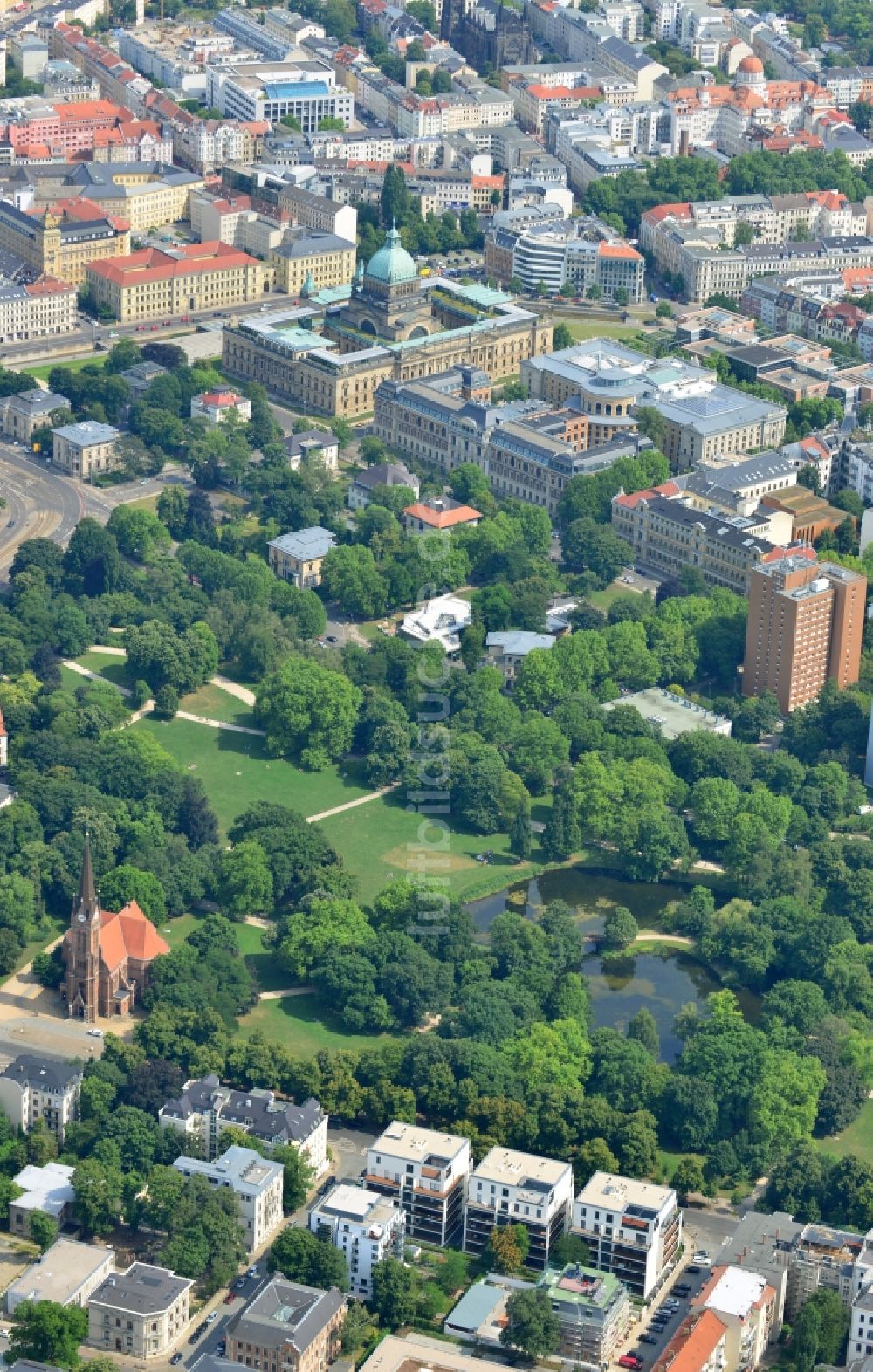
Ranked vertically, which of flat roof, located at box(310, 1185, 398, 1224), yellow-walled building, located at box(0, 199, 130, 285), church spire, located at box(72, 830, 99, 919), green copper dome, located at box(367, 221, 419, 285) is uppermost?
green copper dome, located at box(367, 221, 419, 285)

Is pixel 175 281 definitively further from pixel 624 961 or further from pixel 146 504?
pixel 624 961

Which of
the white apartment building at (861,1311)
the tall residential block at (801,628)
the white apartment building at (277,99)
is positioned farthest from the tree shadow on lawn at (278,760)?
the white apartment building at (277,99)

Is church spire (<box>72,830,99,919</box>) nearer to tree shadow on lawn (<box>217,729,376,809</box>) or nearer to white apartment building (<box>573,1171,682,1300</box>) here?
tree shadow on lawn (<box>217,729,376,809</box>)

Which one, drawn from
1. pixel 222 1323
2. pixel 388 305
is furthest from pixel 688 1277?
pixel 388 305

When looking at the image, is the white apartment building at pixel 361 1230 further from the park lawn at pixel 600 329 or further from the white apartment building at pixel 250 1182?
the park lawn at pixel 600 329

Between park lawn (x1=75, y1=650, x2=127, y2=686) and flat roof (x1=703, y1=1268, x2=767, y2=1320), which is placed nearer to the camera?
flat roof (x1=703, y1=1268, x2=767, y2=1320)

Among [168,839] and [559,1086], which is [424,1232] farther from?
[168,839]

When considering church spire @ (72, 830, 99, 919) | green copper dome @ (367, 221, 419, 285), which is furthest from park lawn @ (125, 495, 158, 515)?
church spire @ (72, 830, 99, 919)
